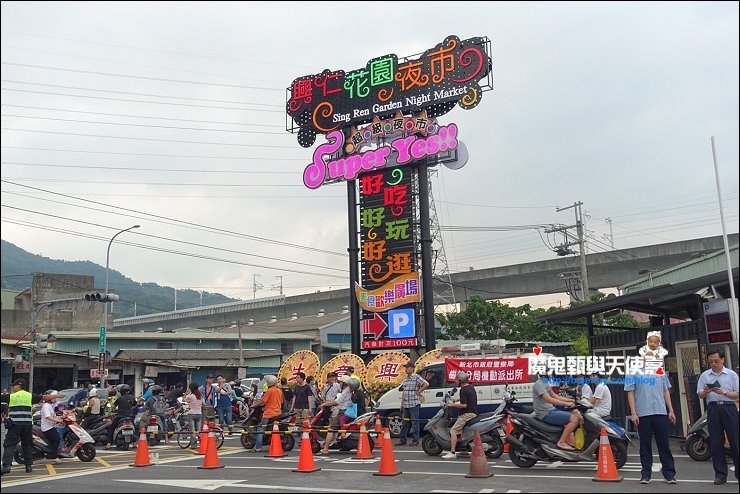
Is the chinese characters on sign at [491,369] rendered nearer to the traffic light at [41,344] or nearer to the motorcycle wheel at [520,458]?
the motorcycle wheel at [520,458]

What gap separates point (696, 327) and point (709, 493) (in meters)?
6.34

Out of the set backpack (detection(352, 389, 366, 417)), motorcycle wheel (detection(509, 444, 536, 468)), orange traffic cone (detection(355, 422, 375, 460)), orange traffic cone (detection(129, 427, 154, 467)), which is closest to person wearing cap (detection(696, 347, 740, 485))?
motorcycle wheel (detection(509, 444, 536, 468))

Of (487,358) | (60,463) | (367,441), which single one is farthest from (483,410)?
(60,463)

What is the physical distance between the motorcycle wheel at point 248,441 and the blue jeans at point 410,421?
3615mm

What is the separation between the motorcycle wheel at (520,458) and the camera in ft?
40.9

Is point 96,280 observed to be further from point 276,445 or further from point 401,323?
point 276,445

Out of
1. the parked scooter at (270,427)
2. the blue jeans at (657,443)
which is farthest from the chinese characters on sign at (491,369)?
the blue jeans at (657,443)

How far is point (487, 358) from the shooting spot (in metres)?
18.1

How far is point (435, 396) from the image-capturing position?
59.5ft

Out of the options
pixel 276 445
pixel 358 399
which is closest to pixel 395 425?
pixel 358 399

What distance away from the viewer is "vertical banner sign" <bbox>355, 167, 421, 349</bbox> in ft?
84.5

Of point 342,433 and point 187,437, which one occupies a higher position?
point 342,433

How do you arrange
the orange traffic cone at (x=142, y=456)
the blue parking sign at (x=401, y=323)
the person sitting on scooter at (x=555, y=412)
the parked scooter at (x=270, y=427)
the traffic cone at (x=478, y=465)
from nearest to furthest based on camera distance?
the traffic cone at (x=478, y=465)
the person sitting on scooter at (x=555, y=412)
the orange traffic cone at (x=142, y=456)
the parked scooter at (x=270, y=427)
the blue parking sign at (x=401, y=323)

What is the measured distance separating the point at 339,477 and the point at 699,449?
6.39 meters
